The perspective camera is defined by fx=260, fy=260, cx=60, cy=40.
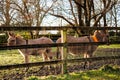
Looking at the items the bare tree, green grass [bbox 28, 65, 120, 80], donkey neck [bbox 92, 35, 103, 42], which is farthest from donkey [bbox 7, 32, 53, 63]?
the bare tree

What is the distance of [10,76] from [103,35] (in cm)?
477

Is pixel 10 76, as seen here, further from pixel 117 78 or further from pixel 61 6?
pixel 61 6

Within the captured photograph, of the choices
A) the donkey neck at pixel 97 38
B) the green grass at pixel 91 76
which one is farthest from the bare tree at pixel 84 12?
the green grass at pixel 91 76

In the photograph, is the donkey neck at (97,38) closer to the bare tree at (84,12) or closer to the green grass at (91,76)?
the green grass at (91,76)

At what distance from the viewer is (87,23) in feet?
86.1

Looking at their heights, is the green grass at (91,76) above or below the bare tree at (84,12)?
below

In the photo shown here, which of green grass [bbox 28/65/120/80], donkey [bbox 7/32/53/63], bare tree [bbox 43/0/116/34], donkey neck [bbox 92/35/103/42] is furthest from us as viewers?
bare tree [bbox 43/0/116/34]

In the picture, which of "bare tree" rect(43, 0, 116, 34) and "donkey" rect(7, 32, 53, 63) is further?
"bare tree" rect(43, 0, 116, 34)

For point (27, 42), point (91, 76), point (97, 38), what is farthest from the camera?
point (97, 38)

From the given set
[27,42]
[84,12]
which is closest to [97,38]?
[27,42]

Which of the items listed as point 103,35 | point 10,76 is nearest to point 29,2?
point 103,35

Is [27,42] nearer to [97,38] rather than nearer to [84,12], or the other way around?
[97,38]

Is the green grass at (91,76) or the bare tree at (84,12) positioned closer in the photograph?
the green grass at (91,76)

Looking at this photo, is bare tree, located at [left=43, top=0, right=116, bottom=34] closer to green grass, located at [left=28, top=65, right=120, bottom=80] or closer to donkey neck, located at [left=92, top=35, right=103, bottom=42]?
donkey neck, located at [left=92, top=35, right=103, bottom=42]
